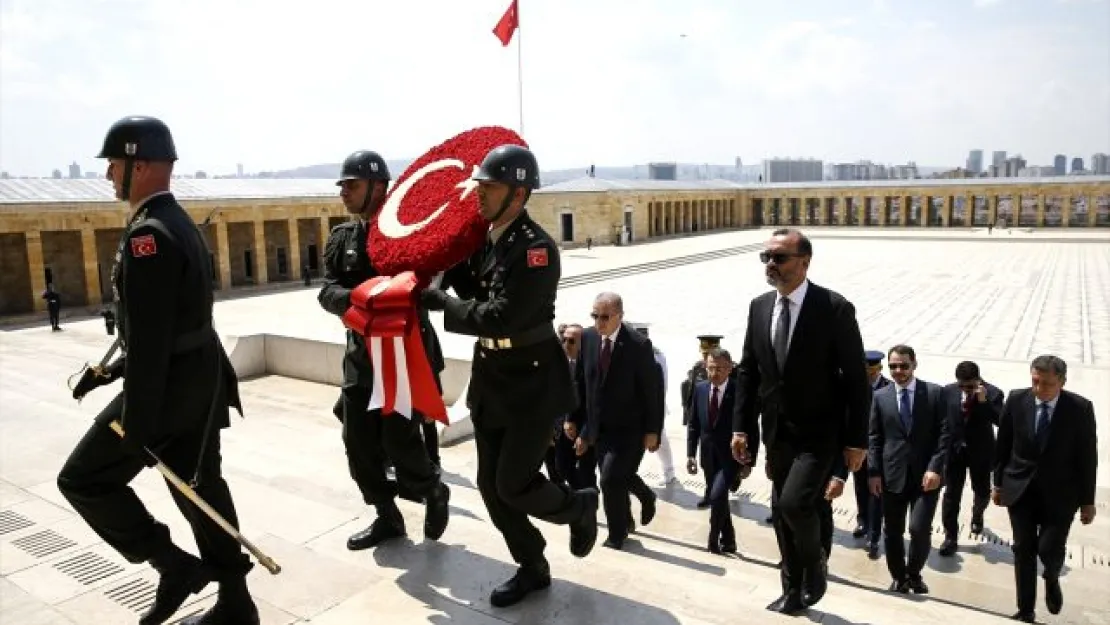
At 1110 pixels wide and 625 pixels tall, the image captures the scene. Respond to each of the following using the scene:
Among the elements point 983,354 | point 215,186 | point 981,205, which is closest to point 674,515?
point 983,354

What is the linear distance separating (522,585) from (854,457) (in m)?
1.77

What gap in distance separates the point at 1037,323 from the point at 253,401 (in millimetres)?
19562

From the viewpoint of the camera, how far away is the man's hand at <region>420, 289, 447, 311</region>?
367cm

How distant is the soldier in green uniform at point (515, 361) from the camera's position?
3.64 m

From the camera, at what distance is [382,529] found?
4.61 metres

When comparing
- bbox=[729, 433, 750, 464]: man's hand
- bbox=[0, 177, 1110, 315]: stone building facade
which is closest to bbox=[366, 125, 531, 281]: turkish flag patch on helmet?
bbox=[729, 433, 750, 464]: man's hand

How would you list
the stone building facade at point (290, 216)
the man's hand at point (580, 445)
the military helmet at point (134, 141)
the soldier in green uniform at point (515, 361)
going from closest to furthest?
1. the military helmet at point (134, 141)
2. the soldier in green uniform at point (515, 361)
3. the man's hand at point (580, 445)
4. the stone building facade at point (290, 216)

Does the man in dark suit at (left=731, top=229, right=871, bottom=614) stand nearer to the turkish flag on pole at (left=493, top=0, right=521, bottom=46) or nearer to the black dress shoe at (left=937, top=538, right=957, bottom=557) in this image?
the black dress shoe at (left=937, top=538, right=957, bottom=557)

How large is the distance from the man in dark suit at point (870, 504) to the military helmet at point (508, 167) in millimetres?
3737

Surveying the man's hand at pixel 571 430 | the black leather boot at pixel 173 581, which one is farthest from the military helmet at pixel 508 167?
the man's hand at pixel 571 430

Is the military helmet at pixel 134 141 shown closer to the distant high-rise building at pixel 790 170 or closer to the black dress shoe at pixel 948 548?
the black dress shoe at pixel 948 548

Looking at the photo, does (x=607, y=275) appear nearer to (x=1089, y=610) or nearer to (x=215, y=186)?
(x=215, y=186)

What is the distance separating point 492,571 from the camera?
4.18m

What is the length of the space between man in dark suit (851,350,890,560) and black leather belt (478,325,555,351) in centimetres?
348
